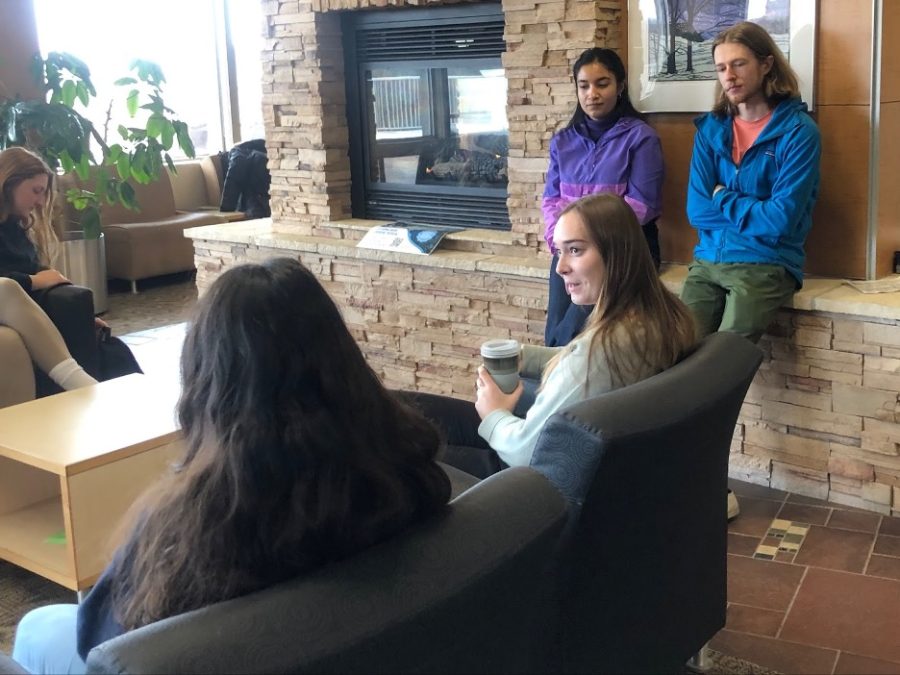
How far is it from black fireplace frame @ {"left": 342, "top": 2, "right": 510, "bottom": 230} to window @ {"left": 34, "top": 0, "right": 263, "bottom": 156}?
3390mm

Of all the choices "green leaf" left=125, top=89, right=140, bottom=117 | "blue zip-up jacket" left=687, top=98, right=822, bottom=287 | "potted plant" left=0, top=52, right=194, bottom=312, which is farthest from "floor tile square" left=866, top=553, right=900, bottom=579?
"green leaf" left=125, top=89, right=140, bottom=117

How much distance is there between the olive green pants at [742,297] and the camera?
2996 mm

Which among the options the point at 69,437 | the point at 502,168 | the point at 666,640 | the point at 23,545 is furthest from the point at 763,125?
the point at 23,545

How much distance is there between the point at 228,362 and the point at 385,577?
1.03ft

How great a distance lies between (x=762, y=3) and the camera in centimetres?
319

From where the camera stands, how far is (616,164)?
344 centimetres

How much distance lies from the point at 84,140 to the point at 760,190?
4068 mm

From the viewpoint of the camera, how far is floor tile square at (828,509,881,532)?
300 centimetres

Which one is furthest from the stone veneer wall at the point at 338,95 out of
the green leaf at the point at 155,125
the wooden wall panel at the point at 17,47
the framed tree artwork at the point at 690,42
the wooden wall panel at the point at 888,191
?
the wooden wall panel at the point at 17,47

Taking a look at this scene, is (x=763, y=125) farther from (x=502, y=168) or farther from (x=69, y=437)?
(x=69, y=437)

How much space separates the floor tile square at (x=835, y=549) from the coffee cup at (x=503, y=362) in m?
1.08

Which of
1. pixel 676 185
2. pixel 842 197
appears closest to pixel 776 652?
pixel 842 197

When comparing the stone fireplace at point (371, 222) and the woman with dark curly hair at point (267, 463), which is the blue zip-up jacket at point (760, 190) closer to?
the stone fireplace at point (371, 222)

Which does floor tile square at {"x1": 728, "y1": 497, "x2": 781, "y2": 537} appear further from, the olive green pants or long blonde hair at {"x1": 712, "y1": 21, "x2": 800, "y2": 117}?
long blonde hair at {"x1": 712, "y1": 21, "x2": 800, "y2": 117}
